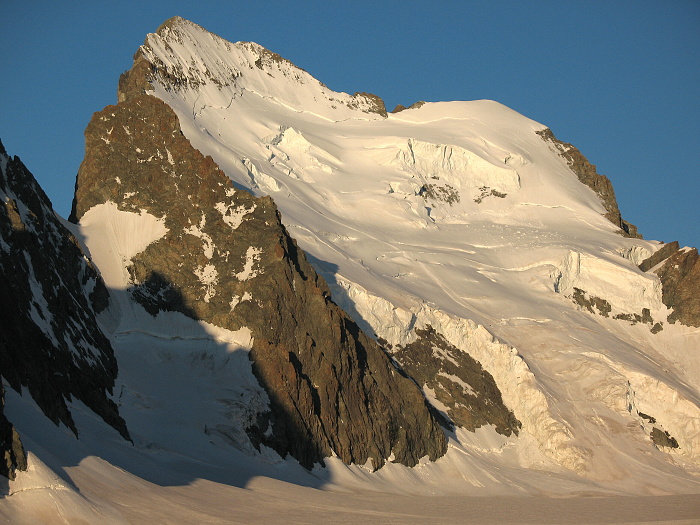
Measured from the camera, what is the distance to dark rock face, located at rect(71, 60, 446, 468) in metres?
76.1

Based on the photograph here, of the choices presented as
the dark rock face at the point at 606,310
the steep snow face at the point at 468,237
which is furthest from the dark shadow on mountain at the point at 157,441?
the dark rock face at the point at 606,310

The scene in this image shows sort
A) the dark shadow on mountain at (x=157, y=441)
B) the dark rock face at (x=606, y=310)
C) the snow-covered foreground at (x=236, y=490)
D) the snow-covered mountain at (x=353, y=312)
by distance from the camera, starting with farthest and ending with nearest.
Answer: the dark rock face at (x=606, y=310)
the snow-covered mountain at (x=353, y=312)
the dark shadow on mountain at (x=157, y=441)
the snow-covered foreground at (x=236, y=490)

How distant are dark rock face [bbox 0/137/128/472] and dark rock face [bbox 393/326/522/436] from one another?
32.3 m

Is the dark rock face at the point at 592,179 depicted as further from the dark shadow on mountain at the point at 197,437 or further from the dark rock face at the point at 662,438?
the dark shadow on mountain at the point at 197,437

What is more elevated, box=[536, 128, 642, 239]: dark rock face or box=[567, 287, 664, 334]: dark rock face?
box=[536, 128, 642, 239]: dark rock face

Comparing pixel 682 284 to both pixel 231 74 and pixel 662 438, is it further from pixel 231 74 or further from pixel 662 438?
pixel 231 74

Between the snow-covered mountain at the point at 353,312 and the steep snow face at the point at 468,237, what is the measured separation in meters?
0.33

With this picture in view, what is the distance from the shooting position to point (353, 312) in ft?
324

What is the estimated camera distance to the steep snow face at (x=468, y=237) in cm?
10131

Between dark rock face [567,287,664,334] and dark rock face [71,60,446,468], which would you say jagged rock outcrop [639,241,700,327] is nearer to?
dark rock face [567,287,664,334]

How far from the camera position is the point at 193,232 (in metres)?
84.4

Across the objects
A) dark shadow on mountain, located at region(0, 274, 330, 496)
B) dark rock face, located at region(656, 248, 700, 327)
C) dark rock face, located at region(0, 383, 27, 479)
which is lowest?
dark rock face, located at region(0, 383, 27, 479)

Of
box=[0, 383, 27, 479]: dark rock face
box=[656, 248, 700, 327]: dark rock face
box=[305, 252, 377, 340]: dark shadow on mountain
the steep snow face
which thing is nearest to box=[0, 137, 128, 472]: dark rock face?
box=[0, 383, 27, 479]: dark rock face

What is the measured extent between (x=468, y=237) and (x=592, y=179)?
134ft
